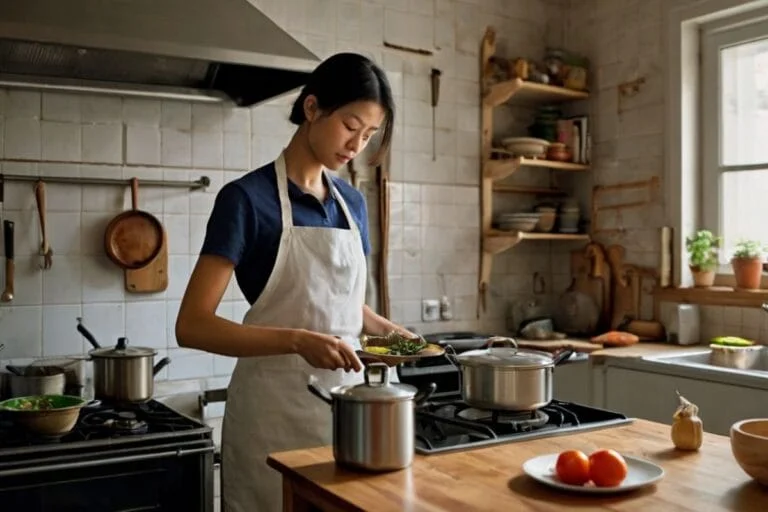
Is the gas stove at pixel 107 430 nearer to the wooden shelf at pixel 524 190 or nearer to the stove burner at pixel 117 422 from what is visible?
the stove burner at pixel 117 422

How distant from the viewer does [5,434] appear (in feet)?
7.01

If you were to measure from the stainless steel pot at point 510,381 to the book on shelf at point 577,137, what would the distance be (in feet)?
7.70

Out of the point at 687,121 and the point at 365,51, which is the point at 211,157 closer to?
the point at 365,51

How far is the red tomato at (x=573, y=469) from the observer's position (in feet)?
4.25

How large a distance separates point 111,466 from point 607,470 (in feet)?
4.37

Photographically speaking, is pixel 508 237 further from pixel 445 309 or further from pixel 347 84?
pixel 347 84

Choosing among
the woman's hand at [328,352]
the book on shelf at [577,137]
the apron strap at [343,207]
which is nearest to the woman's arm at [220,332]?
the woman's hand at [328,352]

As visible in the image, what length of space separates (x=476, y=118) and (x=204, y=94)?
53.3 inches

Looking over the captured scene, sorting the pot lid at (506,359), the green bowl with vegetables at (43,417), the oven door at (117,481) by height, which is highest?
the pot lid at (506,359)

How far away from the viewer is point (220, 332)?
171 cm

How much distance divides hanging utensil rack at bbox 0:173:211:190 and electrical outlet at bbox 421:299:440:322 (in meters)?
1.13

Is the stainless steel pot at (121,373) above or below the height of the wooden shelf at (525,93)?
below

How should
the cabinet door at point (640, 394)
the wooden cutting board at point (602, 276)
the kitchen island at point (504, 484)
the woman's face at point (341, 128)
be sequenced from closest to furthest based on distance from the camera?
the kitchen island at point (504, 484)
the woman's face at point (341, 128)
the cabinet door at point (640, 394)
the wooden cutting board at point (602, 276)

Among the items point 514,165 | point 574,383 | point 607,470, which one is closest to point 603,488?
point 607,470
